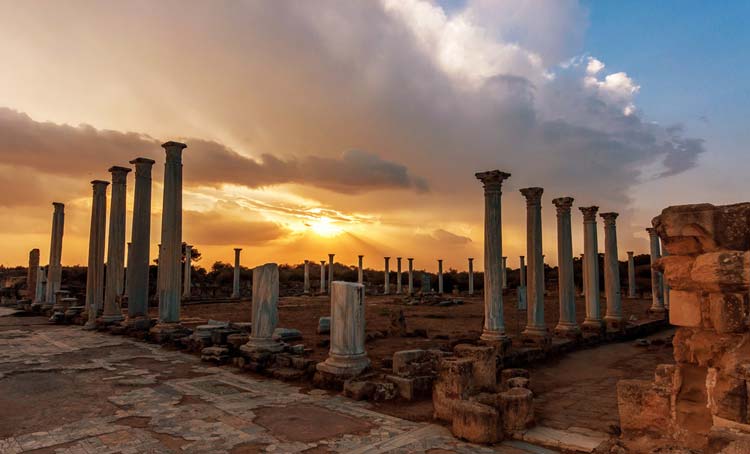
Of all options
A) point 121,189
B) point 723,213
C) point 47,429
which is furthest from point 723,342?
point 121,189

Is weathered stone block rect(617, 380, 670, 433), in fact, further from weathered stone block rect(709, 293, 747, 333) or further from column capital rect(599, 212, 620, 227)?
column capital rect(599, 212, 620, 227)

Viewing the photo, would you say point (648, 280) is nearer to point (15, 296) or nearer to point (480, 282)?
point (480, 282)

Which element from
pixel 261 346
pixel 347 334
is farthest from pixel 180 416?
pixel 261 346

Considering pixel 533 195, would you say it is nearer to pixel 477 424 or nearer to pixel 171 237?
pixel 477 424

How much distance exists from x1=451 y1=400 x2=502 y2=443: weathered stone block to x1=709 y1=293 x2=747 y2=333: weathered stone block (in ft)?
9.58

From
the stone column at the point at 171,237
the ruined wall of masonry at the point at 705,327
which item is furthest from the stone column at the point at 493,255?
the stone column at the point at 171,237

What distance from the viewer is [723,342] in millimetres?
4242

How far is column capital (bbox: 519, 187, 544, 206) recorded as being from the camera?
15.3 m

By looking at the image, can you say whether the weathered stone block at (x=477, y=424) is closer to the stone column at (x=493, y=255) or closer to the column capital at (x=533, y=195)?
the stone column at (x=493, y=255)

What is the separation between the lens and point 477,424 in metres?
6.10

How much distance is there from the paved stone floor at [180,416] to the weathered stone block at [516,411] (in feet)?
1.02

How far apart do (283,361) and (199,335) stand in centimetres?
374

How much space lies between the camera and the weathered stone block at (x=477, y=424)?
6.07 metres

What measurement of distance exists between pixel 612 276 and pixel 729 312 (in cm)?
1591
